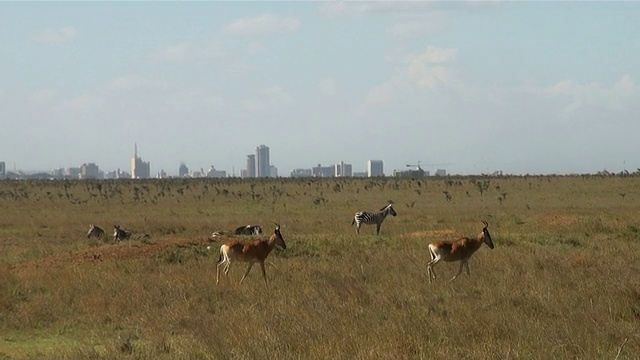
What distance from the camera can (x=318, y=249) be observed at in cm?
2281

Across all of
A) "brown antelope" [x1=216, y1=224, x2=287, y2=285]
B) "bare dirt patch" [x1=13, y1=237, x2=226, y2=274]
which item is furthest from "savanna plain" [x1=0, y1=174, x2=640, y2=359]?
"brown antelope" [x1=216, y1=224, x2=287, y2=285]

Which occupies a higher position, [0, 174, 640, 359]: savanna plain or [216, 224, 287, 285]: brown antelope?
[216, 224, 287, 285]: brown antelope

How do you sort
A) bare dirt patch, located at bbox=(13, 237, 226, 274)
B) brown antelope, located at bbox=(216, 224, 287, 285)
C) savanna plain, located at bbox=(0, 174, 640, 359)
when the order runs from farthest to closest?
bare dirt patch, located at bbox=(13, 237, 226, 274) → brown antelope, located at bbox=(216, 224, 287, 285) → savanna plain, located at bbox=(0, 174, 640, 359)

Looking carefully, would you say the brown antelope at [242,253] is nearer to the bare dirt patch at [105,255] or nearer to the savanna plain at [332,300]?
the savanna plain at [332,300]

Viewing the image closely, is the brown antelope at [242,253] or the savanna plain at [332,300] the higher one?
the brown antelope at [242,253]

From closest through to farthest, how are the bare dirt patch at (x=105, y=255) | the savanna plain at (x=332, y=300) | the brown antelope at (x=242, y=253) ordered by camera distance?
the savanna plain at (x=332, y=300) → the brown antelope at (x=242, y=253) → the bare dirt patch at (x=105, y=255)

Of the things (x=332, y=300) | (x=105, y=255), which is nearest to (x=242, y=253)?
(x=105, y=255)

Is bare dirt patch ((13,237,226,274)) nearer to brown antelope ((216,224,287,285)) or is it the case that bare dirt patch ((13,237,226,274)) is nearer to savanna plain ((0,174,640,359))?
savanna plain ((0,174,640,359))

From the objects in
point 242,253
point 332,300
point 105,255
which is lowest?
point 332,300

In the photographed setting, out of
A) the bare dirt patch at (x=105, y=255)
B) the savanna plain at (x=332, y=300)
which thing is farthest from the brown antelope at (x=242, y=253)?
the bare dirt patch at (x=105, y=255)

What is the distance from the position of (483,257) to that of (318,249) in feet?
15.6

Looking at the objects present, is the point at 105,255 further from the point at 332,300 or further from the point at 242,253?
the point at 332,300

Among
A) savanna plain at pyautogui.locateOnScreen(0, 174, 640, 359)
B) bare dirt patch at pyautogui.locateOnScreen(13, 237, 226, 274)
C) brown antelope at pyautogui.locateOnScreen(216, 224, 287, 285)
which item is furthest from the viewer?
bare dirt patch at pyautogui.locateOnScreen(13, 237, 226, 274)

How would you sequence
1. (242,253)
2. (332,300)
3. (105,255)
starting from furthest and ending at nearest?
(105,255)
(242,253)
(332,300)
